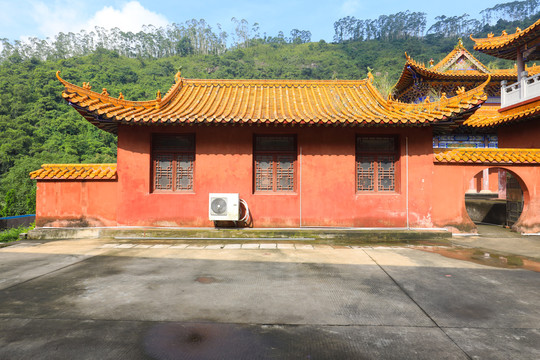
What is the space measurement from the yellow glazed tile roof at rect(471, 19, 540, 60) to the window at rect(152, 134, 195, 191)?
11995 mm

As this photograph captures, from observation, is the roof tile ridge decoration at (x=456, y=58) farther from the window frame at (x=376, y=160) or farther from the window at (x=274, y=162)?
the window at (x=274, y=162)

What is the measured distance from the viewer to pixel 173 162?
8.15 meters

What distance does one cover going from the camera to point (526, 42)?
10.7m

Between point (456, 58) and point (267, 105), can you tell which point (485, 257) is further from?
point (456, 58)

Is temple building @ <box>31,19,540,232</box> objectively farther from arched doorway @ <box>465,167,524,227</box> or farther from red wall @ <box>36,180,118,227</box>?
arched doorway @ <box>465,167,524,227</box>

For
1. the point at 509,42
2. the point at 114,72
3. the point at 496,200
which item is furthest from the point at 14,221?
the point at 114,72

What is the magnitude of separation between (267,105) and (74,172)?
5583 millimetres

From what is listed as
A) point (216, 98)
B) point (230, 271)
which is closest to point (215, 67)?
point (216, 98)

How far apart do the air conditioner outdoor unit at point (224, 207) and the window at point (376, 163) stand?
342 cm

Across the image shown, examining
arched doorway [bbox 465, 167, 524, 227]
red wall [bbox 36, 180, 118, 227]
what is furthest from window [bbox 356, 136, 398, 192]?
red wall [bbox 36, 180, 118, 227]

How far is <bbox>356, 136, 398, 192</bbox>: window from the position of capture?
322 inches

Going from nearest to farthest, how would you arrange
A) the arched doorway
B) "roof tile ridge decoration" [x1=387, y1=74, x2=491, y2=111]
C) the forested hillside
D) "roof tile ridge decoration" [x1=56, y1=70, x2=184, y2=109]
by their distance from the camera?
"roof tile ridge decoration" [x1=387, y1=74, x2=491, y2=111] < "roof tile ridge decoration" [x1=56, y1=70, x2=184, y2=109] < the arched doorway < the forested hillside

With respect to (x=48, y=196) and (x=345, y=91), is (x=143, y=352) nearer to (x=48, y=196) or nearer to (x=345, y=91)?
(x=48, y=196)

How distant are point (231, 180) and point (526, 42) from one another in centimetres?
1191
